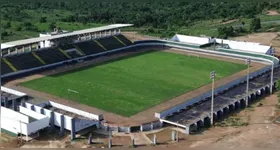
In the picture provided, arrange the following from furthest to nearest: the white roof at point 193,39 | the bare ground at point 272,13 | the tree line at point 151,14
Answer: the bare ground at point 272,13
the tree line at point 151,14
the white roof at point 193,39

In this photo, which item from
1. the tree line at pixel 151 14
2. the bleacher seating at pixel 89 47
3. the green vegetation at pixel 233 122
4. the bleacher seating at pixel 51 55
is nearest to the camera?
the green vegetation at pixel 233 122

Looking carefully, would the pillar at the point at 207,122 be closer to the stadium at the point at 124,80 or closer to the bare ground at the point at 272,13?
the stadium at the point at 124,80

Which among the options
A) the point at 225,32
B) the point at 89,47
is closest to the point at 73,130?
the point at 89,47

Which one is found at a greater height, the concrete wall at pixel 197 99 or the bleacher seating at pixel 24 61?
the bleacher seating at pixel 24 61

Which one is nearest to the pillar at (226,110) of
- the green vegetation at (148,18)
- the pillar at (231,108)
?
the pillar at (231,108)

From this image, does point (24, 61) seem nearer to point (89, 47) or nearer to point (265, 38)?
point (89, 47)

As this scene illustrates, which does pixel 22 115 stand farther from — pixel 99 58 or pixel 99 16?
pixel 99 16

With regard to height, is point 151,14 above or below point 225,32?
above

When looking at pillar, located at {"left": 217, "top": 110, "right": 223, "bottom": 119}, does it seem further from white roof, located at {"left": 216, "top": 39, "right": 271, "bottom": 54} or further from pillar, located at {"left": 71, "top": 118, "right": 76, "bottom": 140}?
white roof, located at {"left": 216, "top": 39, "right": 271, "bottom": 54}
